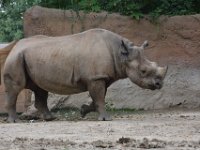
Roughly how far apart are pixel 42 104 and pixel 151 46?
3.22m

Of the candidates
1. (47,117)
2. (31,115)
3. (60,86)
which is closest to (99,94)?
(60,86)

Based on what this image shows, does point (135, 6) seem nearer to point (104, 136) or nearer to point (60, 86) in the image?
point (60, 86)

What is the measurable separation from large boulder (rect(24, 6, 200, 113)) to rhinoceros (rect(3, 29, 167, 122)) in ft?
7.82

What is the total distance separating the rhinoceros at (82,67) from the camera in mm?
11594

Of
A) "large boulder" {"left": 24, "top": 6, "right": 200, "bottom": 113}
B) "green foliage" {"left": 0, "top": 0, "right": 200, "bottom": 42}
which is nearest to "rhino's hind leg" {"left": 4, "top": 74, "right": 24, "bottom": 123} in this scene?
"large boulder" {"left": 24, "top": 6, "right": 200, "bottom": 113}

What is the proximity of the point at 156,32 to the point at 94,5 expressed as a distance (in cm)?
160

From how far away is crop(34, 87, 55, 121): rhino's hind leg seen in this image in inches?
498

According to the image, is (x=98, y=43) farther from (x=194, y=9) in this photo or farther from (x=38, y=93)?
(x=194, y=9)

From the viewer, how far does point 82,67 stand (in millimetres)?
11641

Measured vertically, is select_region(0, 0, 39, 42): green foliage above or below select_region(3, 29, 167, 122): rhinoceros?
below

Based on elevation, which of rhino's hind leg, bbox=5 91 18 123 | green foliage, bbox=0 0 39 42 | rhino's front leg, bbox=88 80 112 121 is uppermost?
rhino's front leg, bbox=88 80 112 121

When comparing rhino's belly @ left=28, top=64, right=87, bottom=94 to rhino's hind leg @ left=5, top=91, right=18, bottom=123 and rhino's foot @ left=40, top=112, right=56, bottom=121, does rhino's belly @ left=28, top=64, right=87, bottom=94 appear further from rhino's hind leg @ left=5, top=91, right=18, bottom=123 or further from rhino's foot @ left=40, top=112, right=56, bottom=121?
rhino's foot @ left=40, top=112, right=56, bottom=121

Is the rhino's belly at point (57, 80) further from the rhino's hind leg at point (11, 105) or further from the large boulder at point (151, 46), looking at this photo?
the large boulder at point (151, 46)

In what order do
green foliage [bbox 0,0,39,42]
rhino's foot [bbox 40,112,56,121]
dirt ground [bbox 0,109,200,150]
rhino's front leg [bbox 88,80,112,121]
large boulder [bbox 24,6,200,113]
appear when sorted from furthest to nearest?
green foliage [bbox 0,0,39,42] < large boulder [bbox 24,6,200,113] < rhino's foot [bbox 40,112,56,121] < rhino's front leg [bbox 88,80,112,121] < dirt ground [bbox 0,109,200,150]
